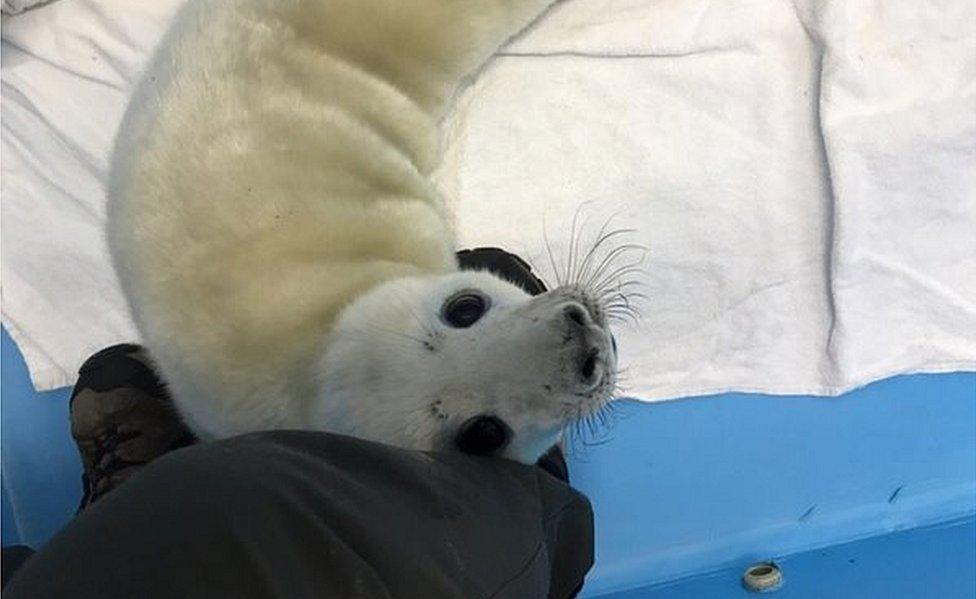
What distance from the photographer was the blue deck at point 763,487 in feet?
3.87

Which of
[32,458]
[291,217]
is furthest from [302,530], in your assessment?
[32,458]

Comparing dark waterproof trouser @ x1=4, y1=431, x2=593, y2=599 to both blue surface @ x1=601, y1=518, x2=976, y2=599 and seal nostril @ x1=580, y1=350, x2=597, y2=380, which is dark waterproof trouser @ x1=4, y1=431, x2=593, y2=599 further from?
blue surface @ x1=601, y1=518, x2=976, y2=599

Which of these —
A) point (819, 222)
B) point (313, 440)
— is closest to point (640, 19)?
point (819, 222)

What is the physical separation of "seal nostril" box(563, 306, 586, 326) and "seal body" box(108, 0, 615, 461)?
0.02m

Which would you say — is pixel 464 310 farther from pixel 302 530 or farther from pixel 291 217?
pixel 302 530

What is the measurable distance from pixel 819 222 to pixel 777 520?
0.36 m

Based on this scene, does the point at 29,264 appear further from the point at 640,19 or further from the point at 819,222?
the point at 819,222

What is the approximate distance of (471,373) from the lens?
0.74 m

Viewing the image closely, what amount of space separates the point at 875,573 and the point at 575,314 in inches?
26.6

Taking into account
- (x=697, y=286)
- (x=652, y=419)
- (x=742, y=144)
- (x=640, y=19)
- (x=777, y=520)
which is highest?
(x=640, y=19)

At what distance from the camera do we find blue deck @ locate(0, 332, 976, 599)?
118 cm

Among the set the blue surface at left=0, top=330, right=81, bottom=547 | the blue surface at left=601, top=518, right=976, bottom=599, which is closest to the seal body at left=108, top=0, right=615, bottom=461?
the blue surface at left=0, top=330, right=81, bottom=547

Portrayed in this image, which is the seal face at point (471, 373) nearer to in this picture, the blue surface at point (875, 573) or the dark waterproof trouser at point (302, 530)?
the dark waterproof trouser at point (302, 530)

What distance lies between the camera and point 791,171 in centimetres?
105
